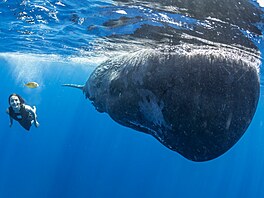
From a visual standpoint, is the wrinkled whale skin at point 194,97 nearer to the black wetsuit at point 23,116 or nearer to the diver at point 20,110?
the diver at point 20,110

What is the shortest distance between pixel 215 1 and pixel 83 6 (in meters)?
4.50

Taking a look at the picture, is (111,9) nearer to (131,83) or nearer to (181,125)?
(131,83)

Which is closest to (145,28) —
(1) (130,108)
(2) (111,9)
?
(2) (111,9)

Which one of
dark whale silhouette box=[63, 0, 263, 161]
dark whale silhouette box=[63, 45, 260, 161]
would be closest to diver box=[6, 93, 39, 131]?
dark whale silhouette box=[63, 0, 263, 161]

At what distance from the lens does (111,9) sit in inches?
360

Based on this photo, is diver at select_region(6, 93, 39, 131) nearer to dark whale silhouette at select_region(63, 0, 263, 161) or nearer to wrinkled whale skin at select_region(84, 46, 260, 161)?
dark whale silhouette at select_region(63, 0, 263, 161)

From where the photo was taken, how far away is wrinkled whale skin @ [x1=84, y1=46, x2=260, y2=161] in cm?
429

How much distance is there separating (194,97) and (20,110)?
1095 cm

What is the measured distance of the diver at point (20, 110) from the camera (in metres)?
13.0

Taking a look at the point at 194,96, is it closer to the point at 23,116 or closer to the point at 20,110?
the point at 20,110

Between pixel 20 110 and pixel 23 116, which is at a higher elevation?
pixel 20 110

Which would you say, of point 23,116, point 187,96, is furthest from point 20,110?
point 187,96

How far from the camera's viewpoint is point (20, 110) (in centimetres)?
1335

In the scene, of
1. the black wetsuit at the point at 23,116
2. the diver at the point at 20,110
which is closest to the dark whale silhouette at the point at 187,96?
the diver at the point at 20,110
